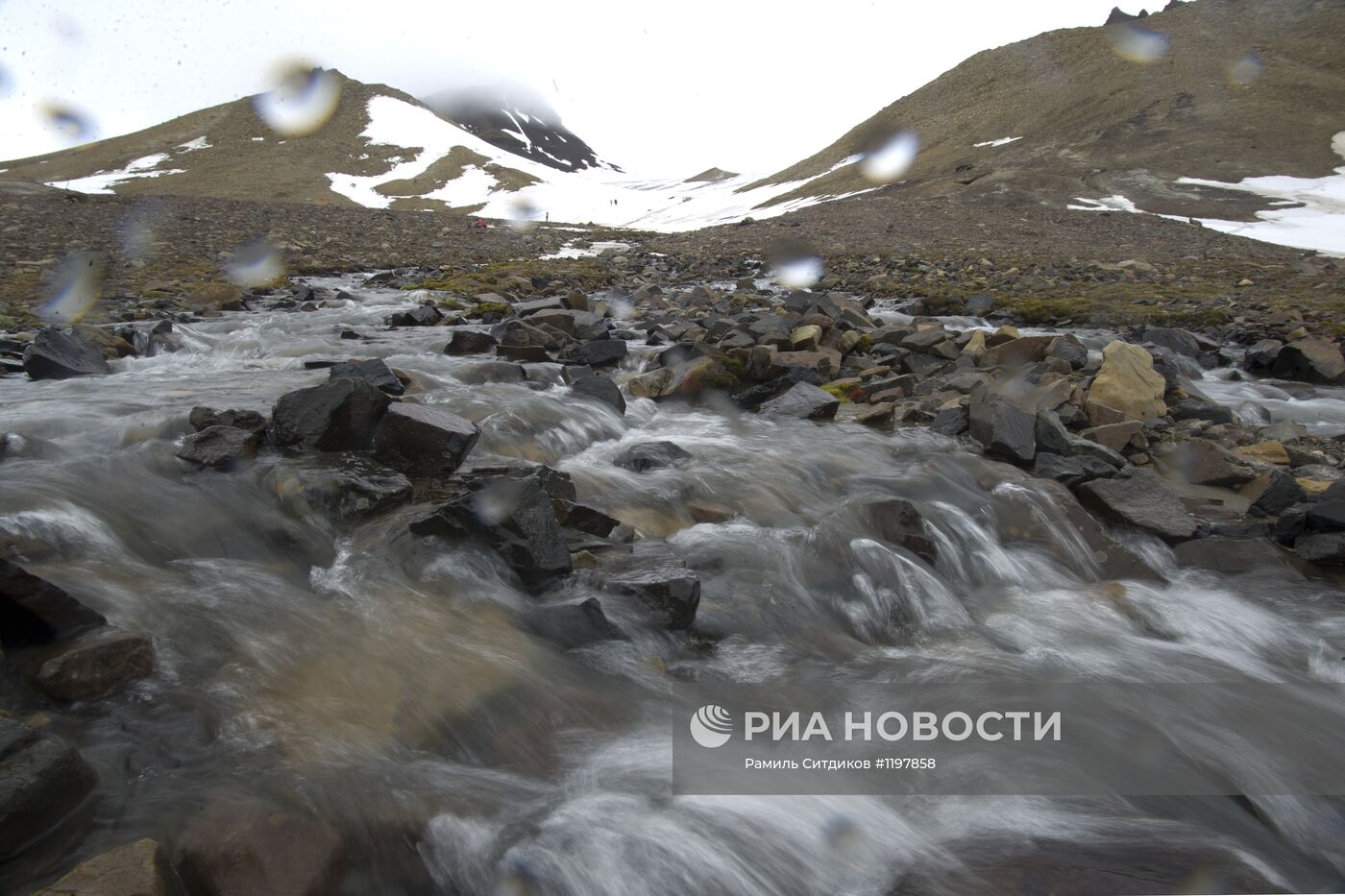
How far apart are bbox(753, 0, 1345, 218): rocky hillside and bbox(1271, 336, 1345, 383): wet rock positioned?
826 inches

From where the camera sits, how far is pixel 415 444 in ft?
14.8

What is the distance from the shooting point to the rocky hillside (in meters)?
32.2

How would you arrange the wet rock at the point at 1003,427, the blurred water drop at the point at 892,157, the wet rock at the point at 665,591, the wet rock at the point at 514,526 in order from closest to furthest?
the wet rock at the point at 665,591 < the wet rock at the point at 514,526 < the wet rock at the point at 1003,427 < the blurred water drop at the point at 892,157

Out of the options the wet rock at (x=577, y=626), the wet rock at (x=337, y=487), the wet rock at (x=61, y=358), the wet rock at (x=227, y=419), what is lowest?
the wet rock at (x=577, y=626)

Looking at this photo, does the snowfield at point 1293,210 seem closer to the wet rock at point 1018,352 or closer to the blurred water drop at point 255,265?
the wet rock at point 1018,352

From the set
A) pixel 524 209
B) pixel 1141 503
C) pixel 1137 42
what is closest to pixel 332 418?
pixel 1141 503

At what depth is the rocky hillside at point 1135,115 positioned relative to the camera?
106 feet

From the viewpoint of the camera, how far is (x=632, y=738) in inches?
115

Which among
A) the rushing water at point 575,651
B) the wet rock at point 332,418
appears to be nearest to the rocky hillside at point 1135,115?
the rushing water at point 575,651

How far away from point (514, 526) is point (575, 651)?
699 mm

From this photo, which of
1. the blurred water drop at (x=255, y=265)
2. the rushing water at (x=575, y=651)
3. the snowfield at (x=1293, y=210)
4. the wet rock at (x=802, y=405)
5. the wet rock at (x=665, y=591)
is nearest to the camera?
the rushing water at (x=575, y=651)

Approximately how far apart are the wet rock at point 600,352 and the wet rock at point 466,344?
99 cm

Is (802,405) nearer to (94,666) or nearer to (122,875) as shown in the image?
(94,666)

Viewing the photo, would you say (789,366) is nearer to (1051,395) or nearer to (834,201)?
(1051,395)
